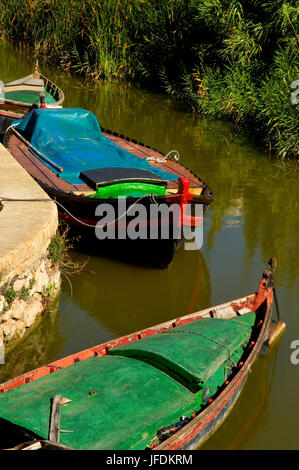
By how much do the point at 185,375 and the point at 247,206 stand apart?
830 centimetres

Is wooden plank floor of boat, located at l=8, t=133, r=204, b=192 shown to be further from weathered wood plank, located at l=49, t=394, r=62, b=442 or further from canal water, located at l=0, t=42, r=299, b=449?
weathered wood plank, located at l=49, t=394, r=62, b=442

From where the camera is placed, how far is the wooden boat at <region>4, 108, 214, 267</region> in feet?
37.4

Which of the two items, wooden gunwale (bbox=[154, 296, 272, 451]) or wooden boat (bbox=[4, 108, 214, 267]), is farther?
wooden boat (bbox=[4, 108, 214, 267])

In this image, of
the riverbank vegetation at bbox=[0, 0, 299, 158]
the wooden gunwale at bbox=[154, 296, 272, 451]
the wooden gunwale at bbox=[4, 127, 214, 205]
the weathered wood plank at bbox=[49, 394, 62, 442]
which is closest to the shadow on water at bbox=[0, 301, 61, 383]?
the wooden gunwale at bbox=[4, 127, 214, 205]

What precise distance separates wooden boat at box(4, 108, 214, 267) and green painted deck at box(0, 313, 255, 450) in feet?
11.0

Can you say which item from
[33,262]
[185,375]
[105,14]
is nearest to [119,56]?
[105,14]

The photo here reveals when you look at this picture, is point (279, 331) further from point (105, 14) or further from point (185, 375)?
point (105, 14)

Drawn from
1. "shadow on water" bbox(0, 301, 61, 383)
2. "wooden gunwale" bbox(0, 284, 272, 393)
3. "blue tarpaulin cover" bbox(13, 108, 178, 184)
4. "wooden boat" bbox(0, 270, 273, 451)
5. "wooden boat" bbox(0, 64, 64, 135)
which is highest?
"blue tarpaulin cover" bbox(13, 108, 178, 184)

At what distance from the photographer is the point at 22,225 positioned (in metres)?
9.66

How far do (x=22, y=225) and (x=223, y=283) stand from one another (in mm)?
3800

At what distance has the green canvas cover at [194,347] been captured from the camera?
24.6 ft

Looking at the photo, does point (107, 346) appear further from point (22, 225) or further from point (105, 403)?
point (22, 225)

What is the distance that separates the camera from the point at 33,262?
9352 mm

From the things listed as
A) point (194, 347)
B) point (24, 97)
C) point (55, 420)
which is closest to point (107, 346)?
point (194, 347)
